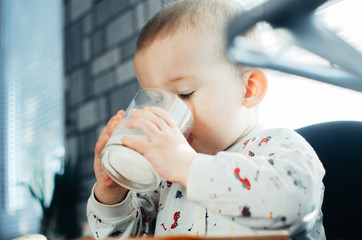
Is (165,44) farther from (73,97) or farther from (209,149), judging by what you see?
(73,97)

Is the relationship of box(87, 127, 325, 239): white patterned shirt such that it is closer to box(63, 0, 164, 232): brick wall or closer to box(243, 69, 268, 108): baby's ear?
box(243, 69, 268, 108): baby's ear

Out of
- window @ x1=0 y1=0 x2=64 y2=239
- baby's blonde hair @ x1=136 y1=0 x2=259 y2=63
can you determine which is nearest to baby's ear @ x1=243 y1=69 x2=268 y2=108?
baby's blonde hair @ x1=136 y1=0 x2=259 y2=63

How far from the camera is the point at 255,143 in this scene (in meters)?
0.76

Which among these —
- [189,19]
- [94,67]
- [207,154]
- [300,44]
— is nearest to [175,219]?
[207,154]

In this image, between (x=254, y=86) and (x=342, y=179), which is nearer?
(x=342, y=179)

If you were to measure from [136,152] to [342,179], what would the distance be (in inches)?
16.0

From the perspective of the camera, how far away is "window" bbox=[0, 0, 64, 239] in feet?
9.91

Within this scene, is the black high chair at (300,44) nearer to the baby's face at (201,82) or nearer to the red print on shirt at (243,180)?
the red print on shirt at (243,180)

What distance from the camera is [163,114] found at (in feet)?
2.20

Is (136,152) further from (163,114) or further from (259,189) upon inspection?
(259,189)

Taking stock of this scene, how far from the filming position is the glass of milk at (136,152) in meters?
0.64

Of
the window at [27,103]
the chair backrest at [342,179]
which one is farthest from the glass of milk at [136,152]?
the window at [27,103]

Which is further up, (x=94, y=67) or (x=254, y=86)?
(x=254, y=86)

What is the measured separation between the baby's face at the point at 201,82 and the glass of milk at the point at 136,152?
6 cm
